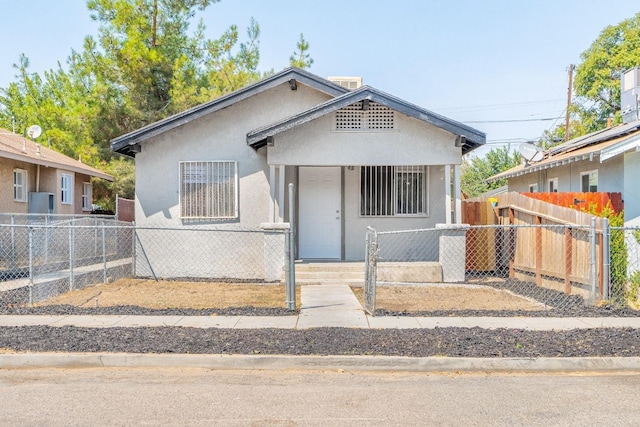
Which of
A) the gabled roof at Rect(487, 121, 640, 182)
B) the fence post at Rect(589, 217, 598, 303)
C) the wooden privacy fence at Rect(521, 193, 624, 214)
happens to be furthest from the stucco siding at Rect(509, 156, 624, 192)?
the fence post at Rect(589, 217, 598, 303)

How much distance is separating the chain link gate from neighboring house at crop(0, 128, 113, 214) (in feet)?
39.3

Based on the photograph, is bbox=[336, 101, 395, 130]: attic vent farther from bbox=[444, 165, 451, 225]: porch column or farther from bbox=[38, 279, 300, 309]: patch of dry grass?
bbox=[38, 279, 300, 309]: patch of dry grass

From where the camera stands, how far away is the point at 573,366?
20.7 ft

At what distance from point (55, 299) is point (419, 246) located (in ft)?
26.4

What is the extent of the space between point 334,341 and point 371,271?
5.55ft

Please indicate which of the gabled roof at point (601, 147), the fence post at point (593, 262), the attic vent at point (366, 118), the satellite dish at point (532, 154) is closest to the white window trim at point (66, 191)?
the attic vent at point (366, 118)

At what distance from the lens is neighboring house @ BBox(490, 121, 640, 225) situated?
35.3ft

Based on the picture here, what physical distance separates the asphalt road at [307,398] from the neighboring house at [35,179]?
1213 cm

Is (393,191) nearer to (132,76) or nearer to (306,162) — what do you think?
(306,162)

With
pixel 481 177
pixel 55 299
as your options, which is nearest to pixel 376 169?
pixel 55 299

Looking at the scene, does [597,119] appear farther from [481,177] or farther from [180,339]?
[180,339]

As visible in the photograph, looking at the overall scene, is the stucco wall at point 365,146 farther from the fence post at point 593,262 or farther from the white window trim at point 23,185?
the white window trim at point 23,185

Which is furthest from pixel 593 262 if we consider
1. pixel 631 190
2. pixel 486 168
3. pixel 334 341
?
pixel 486 168

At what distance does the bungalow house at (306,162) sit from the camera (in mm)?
12328
